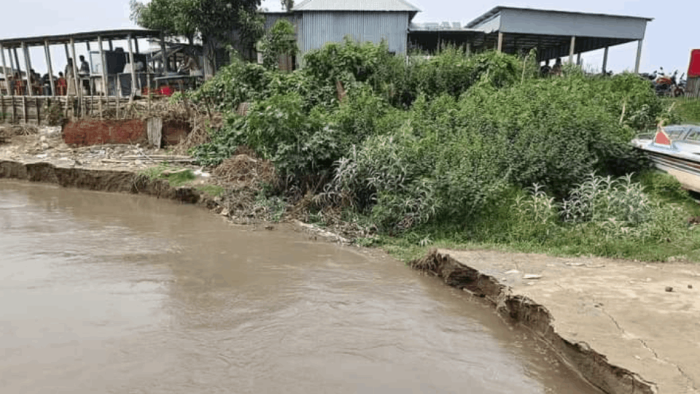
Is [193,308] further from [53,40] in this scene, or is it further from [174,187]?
[53,40]

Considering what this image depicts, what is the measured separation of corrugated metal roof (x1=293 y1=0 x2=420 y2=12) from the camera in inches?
682

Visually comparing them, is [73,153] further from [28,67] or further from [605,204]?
[605,204]

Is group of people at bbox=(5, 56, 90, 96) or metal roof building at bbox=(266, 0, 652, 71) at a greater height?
metal roof building at bbox=(266, 0, 652, 71)

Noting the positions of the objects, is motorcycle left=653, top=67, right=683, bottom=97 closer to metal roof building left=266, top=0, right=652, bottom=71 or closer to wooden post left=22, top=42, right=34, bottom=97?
metal roof building left=266, top=0, right=652, bottom=71

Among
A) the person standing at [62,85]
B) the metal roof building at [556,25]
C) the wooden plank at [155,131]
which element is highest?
the metal roof building at [556,25]

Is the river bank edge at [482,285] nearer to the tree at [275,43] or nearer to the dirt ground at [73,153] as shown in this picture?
the dirt ground at [73,153]

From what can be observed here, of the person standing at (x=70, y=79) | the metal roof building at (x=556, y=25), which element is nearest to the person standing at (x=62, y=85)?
the person standing at (x=70, y=79)

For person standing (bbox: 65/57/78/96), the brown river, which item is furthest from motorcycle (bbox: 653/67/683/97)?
person standing (bbox: 65/57/78/96)

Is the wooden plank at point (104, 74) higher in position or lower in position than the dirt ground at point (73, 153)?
higher

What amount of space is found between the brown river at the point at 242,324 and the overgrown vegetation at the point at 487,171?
1.13 meters

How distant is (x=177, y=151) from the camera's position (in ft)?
41.8

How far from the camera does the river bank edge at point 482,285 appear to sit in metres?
3.75

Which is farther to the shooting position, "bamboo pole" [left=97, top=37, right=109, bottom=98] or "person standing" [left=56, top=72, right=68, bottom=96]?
"person standing" [left=56, top=72, right=68, bottom=96]

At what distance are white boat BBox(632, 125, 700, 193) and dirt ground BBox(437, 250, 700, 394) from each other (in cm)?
271
